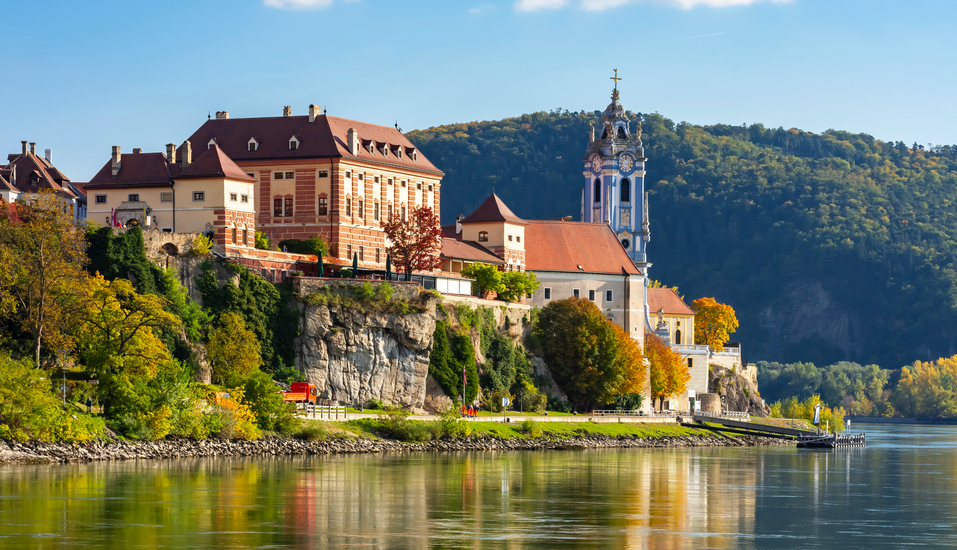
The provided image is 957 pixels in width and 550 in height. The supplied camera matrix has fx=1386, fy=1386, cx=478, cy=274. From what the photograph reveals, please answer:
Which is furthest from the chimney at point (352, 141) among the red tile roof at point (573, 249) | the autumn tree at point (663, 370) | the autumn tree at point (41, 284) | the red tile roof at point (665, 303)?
the red tile roof at point (665, 303)

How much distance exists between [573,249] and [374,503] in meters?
80.6

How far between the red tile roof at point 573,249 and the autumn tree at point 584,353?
37.4 ft

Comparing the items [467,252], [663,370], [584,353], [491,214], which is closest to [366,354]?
[584,353]

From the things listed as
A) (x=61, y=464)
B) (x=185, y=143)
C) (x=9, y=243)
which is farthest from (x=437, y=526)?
(x=185, y=143)

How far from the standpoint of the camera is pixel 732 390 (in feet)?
490

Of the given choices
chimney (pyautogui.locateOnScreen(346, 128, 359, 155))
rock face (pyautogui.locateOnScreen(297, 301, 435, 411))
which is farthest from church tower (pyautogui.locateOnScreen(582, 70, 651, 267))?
rock face (pyautogui.locateOnScreen(297, 301, 435, 411))

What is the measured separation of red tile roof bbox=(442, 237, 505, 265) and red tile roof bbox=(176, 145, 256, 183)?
23.6m

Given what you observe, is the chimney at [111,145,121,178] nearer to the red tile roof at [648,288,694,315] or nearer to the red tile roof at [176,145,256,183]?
the red tile roof at [176,145,256,183]

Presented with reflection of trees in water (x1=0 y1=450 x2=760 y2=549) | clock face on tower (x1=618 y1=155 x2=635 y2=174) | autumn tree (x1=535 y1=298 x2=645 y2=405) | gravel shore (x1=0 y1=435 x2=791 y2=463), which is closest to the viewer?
reflection of trees in water (x1=0 y1=450 x2=760 y2=549)

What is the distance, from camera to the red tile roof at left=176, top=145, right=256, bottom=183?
94.7m

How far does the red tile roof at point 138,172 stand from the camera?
317 feet

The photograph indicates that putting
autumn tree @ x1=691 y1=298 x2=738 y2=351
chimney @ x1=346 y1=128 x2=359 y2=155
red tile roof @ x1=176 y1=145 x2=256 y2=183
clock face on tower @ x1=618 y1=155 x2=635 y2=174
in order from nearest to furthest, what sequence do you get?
red tile roof @ x1=176 y1=145 x2=256 y2=183 < chimney @ x1=346 y1=128 x2=359 y2=155 < clock face on tower @ x1=618 y1=155 x2=635 y2=174 < autumn tree @ x1=691 y1=298 x2=738 y2=351

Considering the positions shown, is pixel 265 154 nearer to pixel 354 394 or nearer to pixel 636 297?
pixel 354 394

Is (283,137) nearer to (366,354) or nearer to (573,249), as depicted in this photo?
(366,354)
